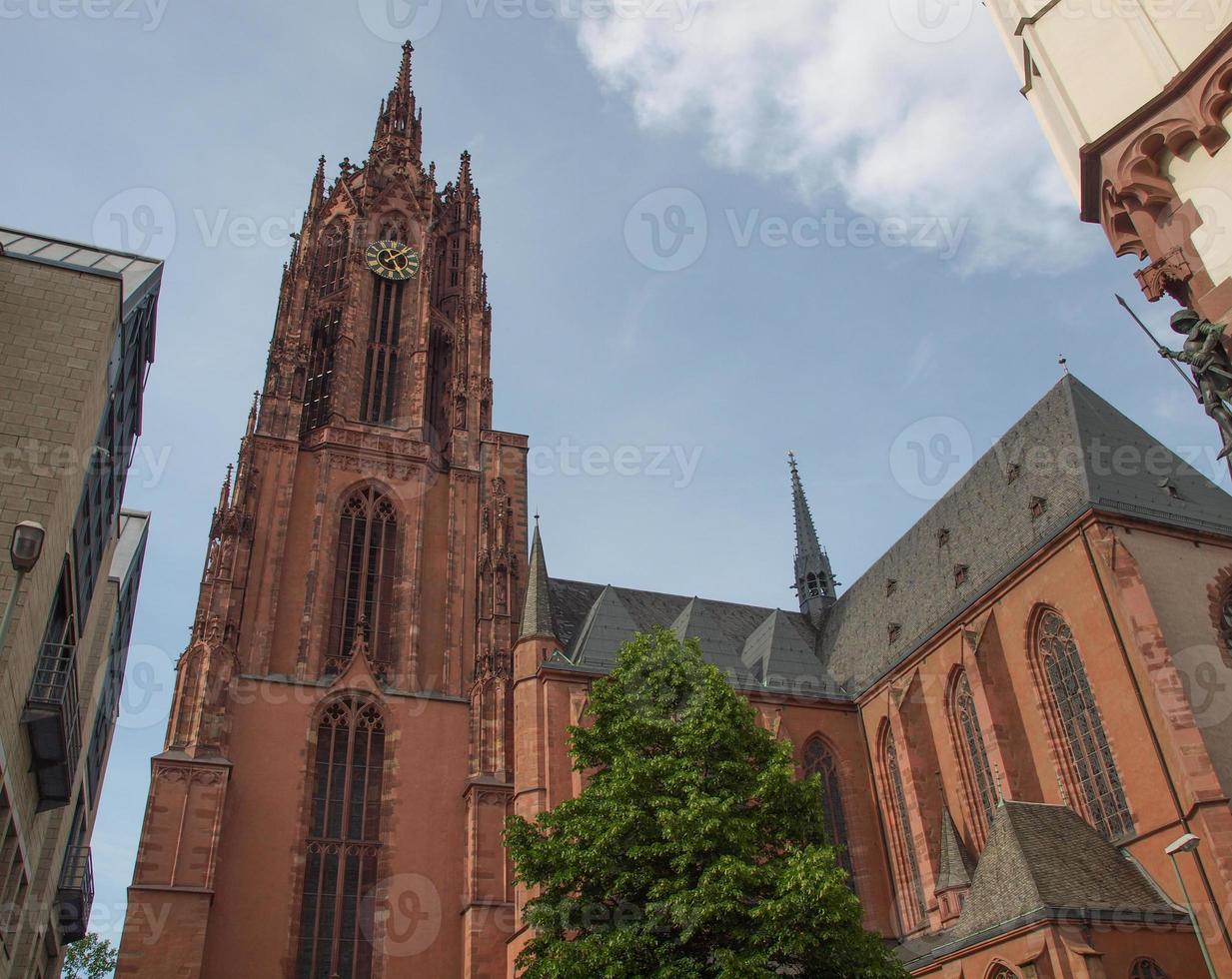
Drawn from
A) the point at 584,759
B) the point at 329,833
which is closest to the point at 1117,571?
the point at 584,759

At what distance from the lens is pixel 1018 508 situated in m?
23.4

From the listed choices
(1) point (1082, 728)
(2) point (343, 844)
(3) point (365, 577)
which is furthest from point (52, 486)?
(1) point (1082, 728)

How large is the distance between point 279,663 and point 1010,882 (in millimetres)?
16171

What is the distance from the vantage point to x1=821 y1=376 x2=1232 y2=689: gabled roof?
69.4 feet

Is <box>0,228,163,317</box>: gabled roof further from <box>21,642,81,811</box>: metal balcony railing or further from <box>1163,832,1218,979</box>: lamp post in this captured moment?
<box>1163,832,1218,979</box>: lamp post

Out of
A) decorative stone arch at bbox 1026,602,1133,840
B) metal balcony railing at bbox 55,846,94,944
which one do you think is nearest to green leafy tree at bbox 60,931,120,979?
metal balcony railing at bbox 55,846,94,944

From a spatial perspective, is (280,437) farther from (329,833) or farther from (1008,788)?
(1008,788)

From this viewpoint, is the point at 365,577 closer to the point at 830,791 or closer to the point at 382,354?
the point at 382,354

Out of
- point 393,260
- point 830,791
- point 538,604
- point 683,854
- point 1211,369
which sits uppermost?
point 393,260

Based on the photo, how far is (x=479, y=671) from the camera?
25656 millimetres

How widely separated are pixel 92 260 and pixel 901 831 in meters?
20.2

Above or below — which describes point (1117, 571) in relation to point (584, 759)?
above

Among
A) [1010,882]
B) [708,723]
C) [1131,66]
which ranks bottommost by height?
[1010,882]

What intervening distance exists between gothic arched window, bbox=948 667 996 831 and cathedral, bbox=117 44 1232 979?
0.07 metres
